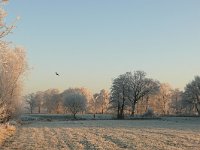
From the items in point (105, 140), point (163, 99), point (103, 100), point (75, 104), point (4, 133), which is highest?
point (103, 100)

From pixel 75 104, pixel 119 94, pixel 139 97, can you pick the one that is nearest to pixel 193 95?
pixel 139 97

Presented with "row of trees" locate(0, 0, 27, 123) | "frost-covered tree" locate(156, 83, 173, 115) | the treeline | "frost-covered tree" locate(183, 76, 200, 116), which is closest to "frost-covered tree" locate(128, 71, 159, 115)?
the treeline

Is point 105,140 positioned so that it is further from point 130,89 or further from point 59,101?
point 59,101

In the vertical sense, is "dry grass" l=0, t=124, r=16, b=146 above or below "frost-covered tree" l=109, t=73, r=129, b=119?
below

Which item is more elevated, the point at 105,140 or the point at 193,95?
the point at 193,95

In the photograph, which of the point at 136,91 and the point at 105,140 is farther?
the point at 136,91

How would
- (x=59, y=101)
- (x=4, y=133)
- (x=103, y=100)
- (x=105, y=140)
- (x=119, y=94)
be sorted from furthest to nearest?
(x=103, y=100), (x=59, y=101), (x=119, y=94), (x=4, y=133), (x=105, y=140)

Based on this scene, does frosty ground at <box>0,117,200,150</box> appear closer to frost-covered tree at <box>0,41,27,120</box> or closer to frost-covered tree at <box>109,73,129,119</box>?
frost-covered tree at <box>0,41,27,120</box>

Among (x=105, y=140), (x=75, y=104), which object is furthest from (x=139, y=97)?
(x=105, y=140)

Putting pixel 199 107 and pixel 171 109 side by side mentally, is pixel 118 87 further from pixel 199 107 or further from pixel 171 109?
pixel 171 109

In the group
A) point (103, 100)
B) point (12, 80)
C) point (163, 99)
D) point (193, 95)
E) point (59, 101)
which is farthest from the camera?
point (103, 100)

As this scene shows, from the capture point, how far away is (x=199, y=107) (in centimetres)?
11081

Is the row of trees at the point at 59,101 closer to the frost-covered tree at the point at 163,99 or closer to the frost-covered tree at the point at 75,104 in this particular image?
the frost-covered tree at the point at 75,104

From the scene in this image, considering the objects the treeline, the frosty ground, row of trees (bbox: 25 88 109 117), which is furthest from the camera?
row of trees (bbox: 25 88 109 117)
